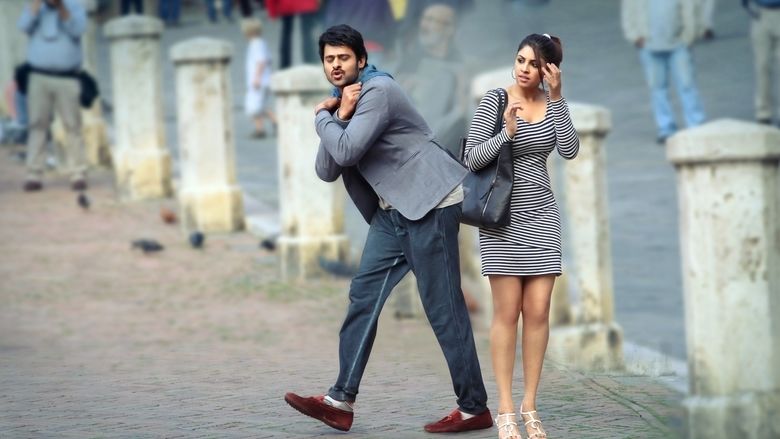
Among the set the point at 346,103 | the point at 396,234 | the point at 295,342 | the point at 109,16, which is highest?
the point at 109,16

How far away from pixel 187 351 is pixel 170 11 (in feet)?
78.3

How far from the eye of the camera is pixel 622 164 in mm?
14805

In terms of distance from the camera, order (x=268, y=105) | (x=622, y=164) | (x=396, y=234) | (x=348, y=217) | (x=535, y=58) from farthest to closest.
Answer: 1. (x=268, y=105)
2. (x=622, y=164)
3. (x=348, y=217)
4. (x=396, y=234)
5. (x=535, y=58)

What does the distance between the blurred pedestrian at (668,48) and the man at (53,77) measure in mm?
5276

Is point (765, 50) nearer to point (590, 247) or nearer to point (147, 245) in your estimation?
point (147, 245)

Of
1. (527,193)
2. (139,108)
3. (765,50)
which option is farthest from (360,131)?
(765,50)

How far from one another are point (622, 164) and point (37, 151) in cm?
551

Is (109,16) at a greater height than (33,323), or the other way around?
(109,16)

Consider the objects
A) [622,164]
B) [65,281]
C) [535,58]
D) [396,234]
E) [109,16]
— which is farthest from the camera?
[109,16]

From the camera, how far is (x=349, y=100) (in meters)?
6.14

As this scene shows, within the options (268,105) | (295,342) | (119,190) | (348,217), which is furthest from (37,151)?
(295,342)

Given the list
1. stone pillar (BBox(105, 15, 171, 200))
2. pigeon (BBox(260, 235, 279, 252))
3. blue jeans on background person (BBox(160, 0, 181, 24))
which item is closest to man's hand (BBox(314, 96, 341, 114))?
pigeon (BBox(260, 235, 279, 252))

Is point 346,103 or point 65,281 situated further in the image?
point 65,281

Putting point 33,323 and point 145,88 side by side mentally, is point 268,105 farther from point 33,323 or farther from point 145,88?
point 33,323
